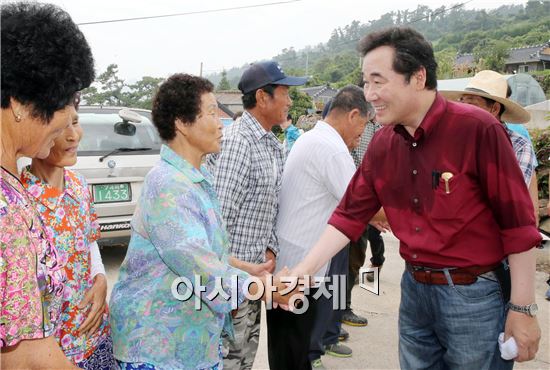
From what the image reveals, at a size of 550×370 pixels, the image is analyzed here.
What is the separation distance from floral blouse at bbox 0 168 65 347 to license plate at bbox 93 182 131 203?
4163 millimetres

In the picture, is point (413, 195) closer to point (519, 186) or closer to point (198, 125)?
point (519, 186)

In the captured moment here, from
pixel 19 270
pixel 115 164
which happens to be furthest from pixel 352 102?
pixel 115 164

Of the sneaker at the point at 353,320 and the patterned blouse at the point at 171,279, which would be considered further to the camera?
the sneaker at the point at 353,320

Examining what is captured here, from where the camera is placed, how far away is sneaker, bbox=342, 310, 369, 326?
444cm

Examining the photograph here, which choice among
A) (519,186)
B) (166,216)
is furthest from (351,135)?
(166,216)

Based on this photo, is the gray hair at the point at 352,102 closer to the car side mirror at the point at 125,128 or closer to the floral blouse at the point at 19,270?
the floral blouse at the point at 19,270

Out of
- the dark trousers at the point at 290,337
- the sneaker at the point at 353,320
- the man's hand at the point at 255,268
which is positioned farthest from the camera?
the sneaker at the point at 353,320

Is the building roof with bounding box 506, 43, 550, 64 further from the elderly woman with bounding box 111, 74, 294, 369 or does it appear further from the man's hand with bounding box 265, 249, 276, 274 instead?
the elderly woman with bounding box 111, 74, 294, 369

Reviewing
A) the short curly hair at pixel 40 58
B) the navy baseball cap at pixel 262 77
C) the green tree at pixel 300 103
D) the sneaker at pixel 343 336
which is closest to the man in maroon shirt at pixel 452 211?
the navy baseball cap at pixel 262 77

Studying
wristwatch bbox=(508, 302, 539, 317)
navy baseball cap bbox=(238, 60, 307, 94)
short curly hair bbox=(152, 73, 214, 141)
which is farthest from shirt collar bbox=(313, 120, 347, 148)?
wristwatch bbox=(508, 302, 539, 317)

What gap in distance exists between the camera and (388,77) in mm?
2074

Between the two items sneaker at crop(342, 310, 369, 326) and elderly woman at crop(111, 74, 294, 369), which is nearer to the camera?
elderly woman at crop(111, 74, 294, 369)

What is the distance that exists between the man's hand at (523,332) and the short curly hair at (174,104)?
1514 millimetres

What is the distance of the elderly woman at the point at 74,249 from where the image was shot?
1894 millimetres
